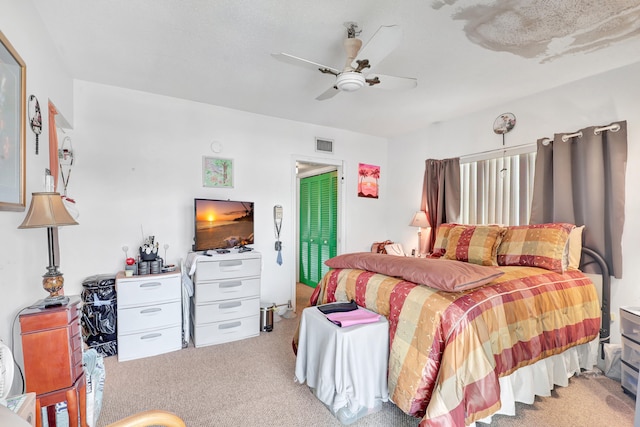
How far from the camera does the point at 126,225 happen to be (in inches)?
117

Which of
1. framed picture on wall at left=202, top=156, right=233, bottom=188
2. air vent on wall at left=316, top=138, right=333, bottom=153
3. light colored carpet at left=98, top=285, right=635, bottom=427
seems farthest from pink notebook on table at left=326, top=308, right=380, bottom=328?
air vent on wall at left=316, top=138, right=333, bottom=153

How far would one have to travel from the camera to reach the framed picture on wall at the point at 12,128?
51.4 inches

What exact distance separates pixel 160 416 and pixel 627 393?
2.99 meters

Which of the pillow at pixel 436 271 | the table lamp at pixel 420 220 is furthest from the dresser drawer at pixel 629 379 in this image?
the table lamp at pixel 420 220

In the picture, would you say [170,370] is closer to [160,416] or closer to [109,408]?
[109,408]

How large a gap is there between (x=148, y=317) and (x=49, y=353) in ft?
4.13

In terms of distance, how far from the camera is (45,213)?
1540 mm

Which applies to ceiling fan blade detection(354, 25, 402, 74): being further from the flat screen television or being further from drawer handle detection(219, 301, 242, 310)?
drawer handle detection(219, 301, 242, 310)

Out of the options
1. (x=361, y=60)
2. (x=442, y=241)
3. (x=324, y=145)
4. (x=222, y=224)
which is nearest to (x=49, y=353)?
(x=222, y=224)

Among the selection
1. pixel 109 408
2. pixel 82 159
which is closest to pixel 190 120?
pixel 82 159

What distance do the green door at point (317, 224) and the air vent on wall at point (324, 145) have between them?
489 mm

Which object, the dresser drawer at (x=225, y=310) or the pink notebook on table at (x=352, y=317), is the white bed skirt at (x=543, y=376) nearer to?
the pink notebook on table at (x=352, y=317)

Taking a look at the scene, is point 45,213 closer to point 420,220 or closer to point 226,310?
point 226,310

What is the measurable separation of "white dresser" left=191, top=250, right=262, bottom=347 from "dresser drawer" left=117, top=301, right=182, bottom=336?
188 millimetres
